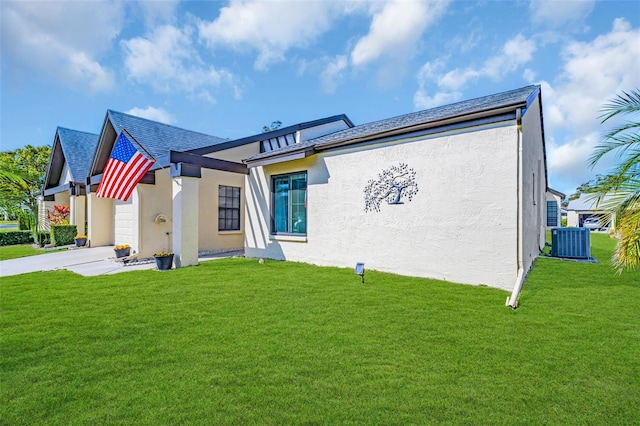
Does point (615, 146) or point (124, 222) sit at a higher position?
point (615, 146)

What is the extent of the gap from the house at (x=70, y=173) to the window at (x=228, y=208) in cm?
792

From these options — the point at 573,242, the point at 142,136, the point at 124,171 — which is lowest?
the point at 573,242

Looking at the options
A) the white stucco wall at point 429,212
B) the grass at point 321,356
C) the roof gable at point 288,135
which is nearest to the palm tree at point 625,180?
the grass at point 321,356

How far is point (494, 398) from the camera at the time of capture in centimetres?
258

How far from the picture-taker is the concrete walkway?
8758mm

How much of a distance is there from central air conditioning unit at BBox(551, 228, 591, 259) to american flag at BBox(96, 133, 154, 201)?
14.1 meters

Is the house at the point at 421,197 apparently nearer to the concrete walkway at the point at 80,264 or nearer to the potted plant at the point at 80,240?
the concrete walkway at the point at 80,264

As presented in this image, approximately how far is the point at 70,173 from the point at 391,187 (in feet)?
58.1

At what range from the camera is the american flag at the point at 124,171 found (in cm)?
881

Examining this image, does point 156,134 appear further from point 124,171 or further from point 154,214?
point 124,171

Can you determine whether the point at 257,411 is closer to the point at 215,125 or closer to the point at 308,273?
the point at 308,273

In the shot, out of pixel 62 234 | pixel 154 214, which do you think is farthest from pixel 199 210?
pixel 62 234

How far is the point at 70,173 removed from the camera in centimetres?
1606

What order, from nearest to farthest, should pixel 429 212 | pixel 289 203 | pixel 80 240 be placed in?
1. pixel 429 212
2. pixel 289 203
3. pixel 80 240
